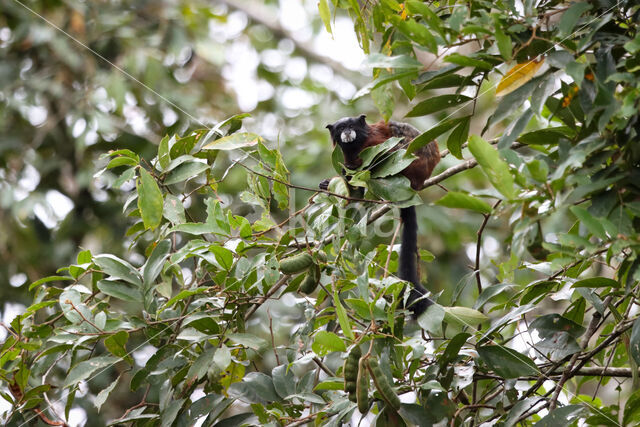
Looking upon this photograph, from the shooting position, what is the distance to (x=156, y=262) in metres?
2.05

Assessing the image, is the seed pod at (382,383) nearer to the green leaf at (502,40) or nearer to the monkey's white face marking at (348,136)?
A: the green leaf at (502,40)

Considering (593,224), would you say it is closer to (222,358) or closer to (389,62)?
(389,62)

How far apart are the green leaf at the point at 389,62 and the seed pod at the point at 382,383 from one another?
689mm

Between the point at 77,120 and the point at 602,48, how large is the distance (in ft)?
13.6

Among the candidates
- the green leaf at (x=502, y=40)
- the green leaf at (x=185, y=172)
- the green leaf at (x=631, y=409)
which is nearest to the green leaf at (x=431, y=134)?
the green leaf at (x=502, y=40)

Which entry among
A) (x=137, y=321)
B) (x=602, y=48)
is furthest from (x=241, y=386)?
(x=602, y=48)

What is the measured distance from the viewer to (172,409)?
6.39ft

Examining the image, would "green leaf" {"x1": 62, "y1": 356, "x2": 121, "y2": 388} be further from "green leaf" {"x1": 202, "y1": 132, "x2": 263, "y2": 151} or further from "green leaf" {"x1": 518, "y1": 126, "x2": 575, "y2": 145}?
"green leaf" {"x1": 518, "y1": 126, "x2": 575, "y2": 145}

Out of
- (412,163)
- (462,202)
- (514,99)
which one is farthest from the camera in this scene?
(412,163)

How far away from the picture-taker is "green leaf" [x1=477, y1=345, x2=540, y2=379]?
1754mm

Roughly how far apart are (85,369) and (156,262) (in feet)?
1.28

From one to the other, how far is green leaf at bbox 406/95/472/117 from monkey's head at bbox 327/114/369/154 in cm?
146

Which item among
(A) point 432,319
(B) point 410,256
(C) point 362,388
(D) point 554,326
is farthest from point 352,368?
(B) point 410,256

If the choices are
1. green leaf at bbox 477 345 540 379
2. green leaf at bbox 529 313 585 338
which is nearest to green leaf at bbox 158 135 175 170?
green leaf at bbox 477 345 540 379
